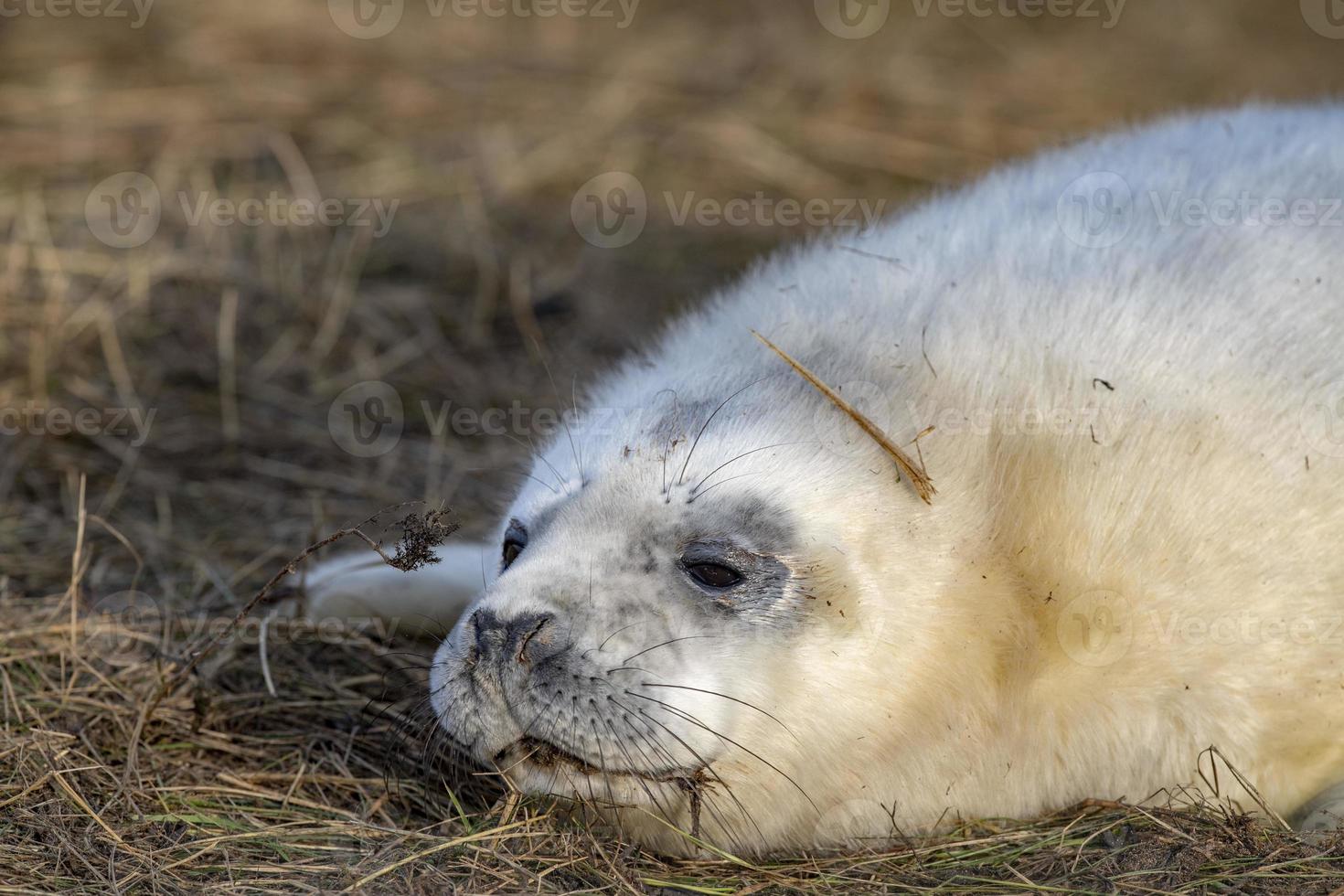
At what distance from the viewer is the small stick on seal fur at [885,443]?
2566mm

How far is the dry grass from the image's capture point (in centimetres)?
256

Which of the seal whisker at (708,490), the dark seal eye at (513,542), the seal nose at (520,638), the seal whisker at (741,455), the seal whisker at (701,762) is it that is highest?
the seal whisker at (741,455)

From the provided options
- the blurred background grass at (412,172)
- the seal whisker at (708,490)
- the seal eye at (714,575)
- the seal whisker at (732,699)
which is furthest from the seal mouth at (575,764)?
the blurred background grass at (412,172)

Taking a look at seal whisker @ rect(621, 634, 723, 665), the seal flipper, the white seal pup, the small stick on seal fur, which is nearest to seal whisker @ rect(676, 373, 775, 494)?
the white seal pup

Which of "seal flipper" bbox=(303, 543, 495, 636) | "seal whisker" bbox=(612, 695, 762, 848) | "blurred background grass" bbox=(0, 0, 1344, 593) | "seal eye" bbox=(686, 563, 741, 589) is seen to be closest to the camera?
"seal whisker" bbox=(612, 695, 762, 848)

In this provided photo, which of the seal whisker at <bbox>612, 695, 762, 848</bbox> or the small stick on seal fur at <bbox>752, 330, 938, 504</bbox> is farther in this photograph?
the small stick on seal fur at <bbox>752, 330, 938, 504</bbox>

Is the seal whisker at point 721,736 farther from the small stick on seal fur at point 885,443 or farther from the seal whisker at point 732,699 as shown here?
the small stick on seal fur at point 885,443

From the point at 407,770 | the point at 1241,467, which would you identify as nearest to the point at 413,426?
the point at 407,770

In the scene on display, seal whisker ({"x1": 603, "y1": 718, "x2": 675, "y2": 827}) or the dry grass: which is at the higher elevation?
the dry grass

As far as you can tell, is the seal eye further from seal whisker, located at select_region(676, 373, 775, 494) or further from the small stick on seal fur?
the small stick on seal fur

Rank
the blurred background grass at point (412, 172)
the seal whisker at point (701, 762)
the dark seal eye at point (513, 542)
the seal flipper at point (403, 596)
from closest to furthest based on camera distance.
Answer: the seal whisker at point (701, 762) < the dark seal eye at point (513, 542) < the seal flipper at point (403, 596) < the blurred background grass at point (412, 172)

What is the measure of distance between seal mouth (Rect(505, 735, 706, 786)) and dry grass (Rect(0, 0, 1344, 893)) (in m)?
0.18

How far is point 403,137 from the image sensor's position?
636cm

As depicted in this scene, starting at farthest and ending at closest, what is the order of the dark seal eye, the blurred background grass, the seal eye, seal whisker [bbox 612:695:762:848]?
the blurred background grass → the dark seal eye → the seal eye → seal whisker [bbox 612:695:762:848]
